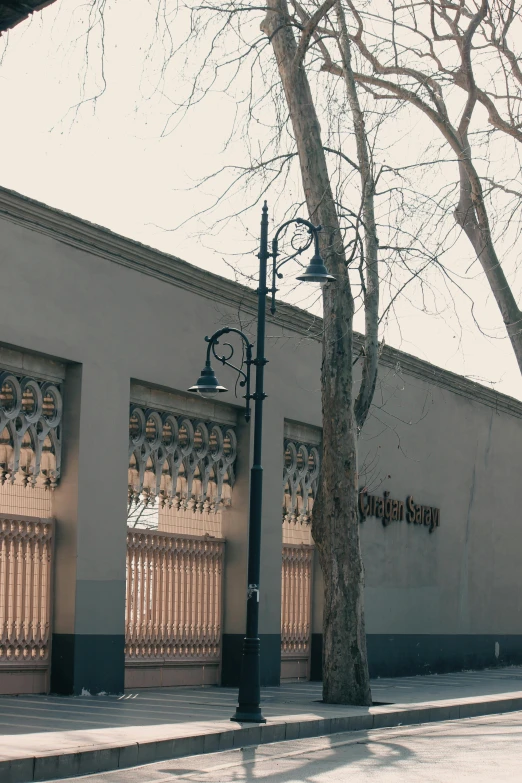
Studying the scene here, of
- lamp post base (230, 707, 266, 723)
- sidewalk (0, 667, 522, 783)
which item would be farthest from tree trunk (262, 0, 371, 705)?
lamp post base (230, 707, 266, 723)

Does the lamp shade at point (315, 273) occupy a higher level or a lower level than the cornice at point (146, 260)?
lower

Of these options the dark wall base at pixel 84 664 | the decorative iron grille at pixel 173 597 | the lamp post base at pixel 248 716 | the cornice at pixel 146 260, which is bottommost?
the lamp post base at pixel 248 716

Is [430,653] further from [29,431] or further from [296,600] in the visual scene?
[29,431]

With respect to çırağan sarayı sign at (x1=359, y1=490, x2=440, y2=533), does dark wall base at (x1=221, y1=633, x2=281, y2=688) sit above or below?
below

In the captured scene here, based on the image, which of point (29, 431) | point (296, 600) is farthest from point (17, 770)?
point (296, 600)

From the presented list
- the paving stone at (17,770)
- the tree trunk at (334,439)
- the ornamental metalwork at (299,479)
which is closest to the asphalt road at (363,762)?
the paving stone at (17,770)

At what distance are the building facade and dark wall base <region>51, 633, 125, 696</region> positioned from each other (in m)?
0.03

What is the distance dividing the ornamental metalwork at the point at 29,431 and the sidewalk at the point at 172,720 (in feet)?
8.91

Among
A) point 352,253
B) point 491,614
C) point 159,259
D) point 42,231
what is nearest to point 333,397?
point 352,253

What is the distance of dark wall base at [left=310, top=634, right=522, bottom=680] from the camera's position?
898 inches

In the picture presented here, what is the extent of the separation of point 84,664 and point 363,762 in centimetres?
551

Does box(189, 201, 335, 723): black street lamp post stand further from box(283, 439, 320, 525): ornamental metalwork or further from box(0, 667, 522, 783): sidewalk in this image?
box(283, 439, 320, 525): ornamental metalwork

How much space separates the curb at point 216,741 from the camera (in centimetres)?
951

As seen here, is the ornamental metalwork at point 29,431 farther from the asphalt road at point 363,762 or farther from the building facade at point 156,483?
the asphalt road at point 363,762
